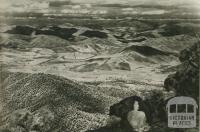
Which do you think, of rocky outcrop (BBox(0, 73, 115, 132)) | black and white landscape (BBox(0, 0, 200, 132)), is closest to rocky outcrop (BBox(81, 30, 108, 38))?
black and white landscape (BBox(0, 0, 200, 132))

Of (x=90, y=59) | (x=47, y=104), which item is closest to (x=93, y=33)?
(x=90, y=59)

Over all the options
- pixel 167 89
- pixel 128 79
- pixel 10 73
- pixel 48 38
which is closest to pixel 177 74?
pixel 167 89

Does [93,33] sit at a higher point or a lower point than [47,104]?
higher

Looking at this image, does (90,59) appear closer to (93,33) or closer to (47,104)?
(93,33)

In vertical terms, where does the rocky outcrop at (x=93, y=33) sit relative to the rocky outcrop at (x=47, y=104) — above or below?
above

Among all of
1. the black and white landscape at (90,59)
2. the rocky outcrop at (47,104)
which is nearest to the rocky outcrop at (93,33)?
the black and white landscape at (90,59)

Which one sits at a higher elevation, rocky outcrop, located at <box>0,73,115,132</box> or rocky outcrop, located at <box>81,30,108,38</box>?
rocky outcrop, located at <box>81,30,108,38</box>

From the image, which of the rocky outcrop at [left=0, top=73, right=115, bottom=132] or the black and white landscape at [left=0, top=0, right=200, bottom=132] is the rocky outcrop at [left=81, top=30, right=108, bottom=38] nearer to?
the black and white landscape at [left=0, top=0, right=200, bottom=132]

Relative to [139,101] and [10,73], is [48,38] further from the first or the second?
[139,101]

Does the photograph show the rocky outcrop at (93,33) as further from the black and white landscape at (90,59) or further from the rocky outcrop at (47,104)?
the rocky outcrop at (47,104)
